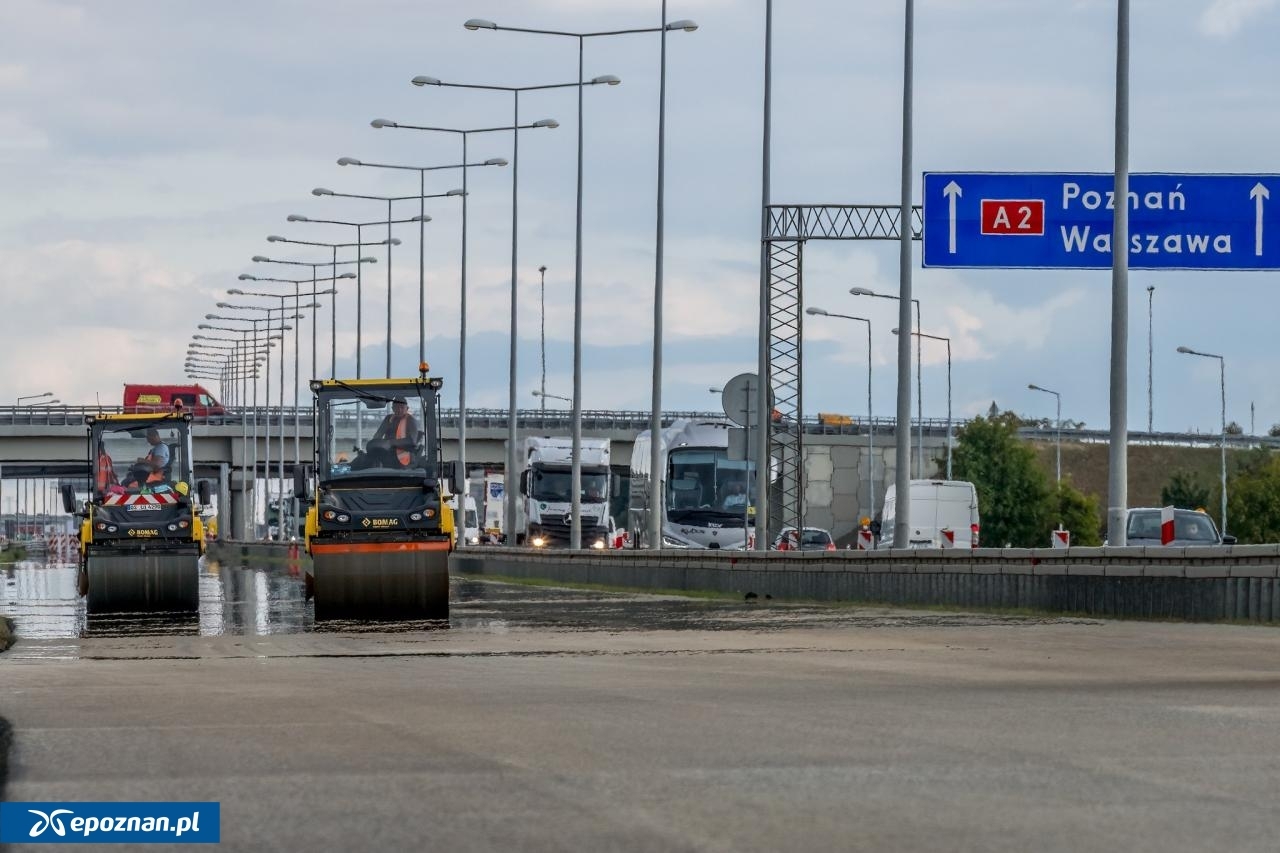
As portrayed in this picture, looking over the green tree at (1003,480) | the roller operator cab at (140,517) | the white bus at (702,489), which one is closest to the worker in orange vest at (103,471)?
the roller operator cab at (140,517)

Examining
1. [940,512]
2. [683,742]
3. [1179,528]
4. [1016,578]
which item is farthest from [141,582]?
[940,512]

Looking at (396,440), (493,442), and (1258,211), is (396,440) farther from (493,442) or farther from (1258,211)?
(493,442)

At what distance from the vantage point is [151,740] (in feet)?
32.8

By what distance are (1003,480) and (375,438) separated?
83294 millimetres

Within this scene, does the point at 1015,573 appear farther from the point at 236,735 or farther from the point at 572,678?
the point at 236,735

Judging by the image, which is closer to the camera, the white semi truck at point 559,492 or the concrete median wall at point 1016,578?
the concrete median wall at point 1016,578

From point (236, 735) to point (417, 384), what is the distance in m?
18.4

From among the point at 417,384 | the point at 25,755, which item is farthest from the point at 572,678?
the point at 417,384

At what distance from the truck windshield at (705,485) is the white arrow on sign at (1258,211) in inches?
975

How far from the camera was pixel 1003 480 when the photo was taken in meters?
109

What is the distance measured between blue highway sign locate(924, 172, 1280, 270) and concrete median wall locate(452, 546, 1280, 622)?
18.3ft

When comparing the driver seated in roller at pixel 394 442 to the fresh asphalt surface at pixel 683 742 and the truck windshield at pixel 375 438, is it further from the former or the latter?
the fresh asphalt surface at pixel 683 742

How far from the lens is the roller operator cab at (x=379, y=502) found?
28.1m

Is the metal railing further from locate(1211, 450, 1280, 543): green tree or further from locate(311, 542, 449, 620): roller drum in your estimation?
locate(311, 542, 449, 620): roller drum
